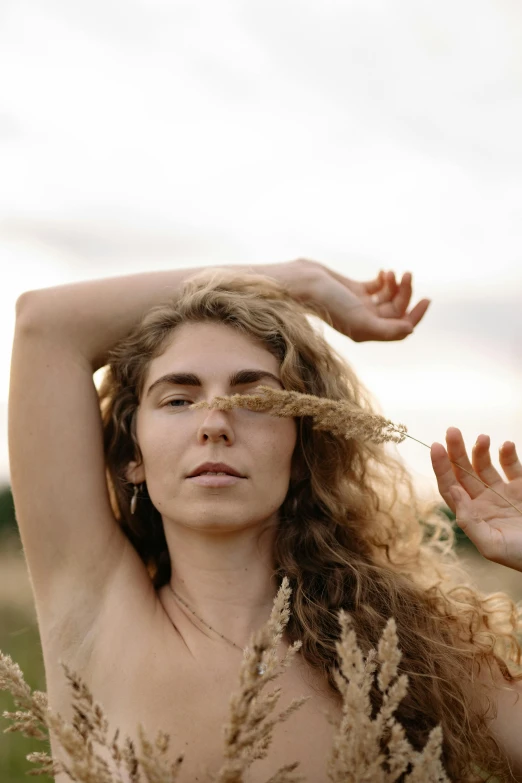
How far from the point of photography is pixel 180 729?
262 centimetres

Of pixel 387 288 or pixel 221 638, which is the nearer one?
pixel 221 638

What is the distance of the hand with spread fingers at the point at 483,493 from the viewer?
2.75m

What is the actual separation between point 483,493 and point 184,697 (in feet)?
4.33

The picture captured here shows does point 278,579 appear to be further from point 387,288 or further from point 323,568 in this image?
point 387,288

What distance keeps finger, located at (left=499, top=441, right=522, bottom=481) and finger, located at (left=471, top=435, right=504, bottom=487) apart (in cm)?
4

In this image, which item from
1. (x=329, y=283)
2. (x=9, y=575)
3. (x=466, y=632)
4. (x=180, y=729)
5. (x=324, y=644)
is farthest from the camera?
(x=9, y=575)

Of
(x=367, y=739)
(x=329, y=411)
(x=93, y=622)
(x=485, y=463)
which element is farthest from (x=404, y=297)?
(x=367, y=739)

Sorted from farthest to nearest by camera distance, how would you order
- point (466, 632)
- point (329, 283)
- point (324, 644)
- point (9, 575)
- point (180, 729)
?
point (9, 575), point (329, 283), point (466, 632), point (324, 644), point (180, 729)

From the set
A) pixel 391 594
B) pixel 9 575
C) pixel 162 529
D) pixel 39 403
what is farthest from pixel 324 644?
pixel 9 575

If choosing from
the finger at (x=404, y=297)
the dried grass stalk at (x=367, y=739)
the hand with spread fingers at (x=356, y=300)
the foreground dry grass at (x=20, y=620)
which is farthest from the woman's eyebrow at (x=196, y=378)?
the dried grass stalk at (x=367, y=739)

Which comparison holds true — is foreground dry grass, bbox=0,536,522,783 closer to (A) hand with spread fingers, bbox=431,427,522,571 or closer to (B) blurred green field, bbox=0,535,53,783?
(B) blurred green field, bbox=0,535,53,783

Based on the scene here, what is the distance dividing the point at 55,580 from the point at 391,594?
1292mm

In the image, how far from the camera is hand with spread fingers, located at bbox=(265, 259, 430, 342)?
3.50 metres

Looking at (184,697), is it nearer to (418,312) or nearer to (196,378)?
(196,378)
